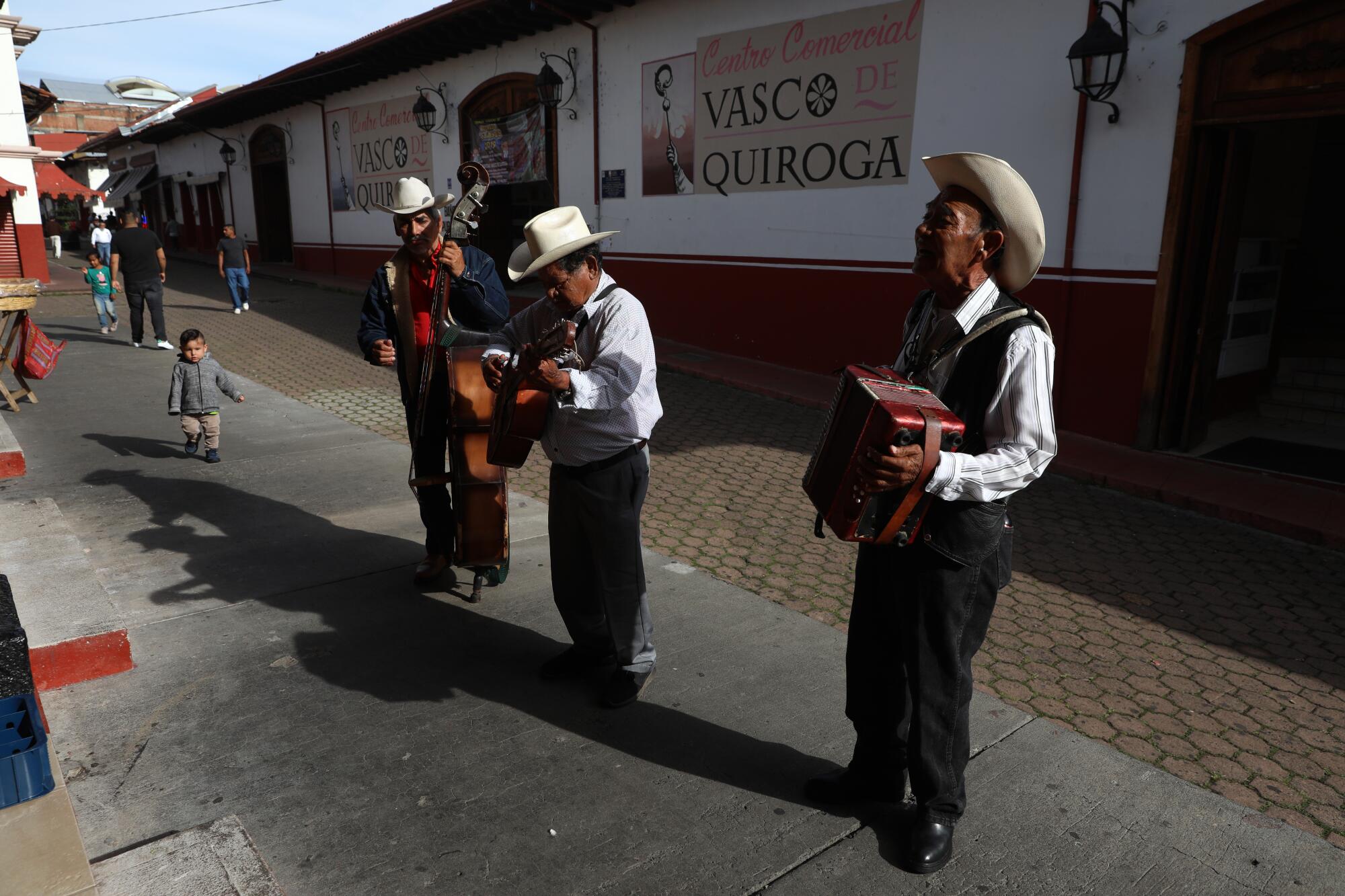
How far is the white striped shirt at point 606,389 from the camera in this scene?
3.12m

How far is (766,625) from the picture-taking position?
167 inches

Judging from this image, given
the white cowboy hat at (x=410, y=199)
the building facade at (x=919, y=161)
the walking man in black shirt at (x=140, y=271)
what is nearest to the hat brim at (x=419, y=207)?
the white cowboy hat at (x=410, y=199)

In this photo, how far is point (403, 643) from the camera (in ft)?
13.2

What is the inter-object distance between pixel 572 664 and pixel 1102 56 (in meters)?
6.43

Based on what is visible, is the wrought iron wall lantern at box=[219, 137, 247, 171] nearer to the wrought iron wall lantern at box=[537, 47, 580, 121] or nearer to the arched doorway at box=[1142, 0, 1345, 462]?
the wrought iron wall lantern at box=[537, 47, 580, 121]

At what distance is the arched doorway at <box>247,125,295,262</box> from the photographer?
23.1 metres

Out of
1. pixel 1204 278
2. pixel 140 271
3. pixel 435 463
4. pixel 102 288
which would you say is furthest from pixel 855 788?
pixel 102 288

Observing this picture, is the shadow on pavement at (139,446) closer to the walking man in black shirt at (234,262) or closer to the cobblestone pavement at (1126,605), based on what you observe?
the cobblestone pavement at (1126,605)

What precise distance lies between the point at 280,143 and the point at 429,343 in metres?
21.1

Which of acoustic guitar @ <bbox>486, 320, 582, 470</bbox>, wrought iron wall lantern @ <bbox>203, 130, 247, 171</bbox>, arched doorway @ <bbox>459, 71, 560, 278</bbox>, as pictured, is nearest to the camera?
acoustic guitar @ <bbox>486, 320, 582, 470</bbox>

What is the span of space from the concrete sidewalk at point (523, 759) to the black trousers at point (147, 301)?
7761 mm

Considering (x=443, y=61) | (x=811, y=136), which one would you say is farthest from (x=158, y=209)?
(x=811, y=136)

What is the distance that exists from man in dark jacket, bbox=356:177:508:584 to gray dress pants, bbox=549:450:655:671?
1.06 m

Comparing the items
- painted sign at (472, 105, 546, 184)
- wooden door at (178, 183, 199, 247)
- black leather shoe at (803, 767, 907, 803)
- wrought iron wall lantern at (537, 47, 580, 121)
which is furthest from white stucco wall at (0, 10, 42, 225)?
black leather shoe at (803, 767, 907, 803)
